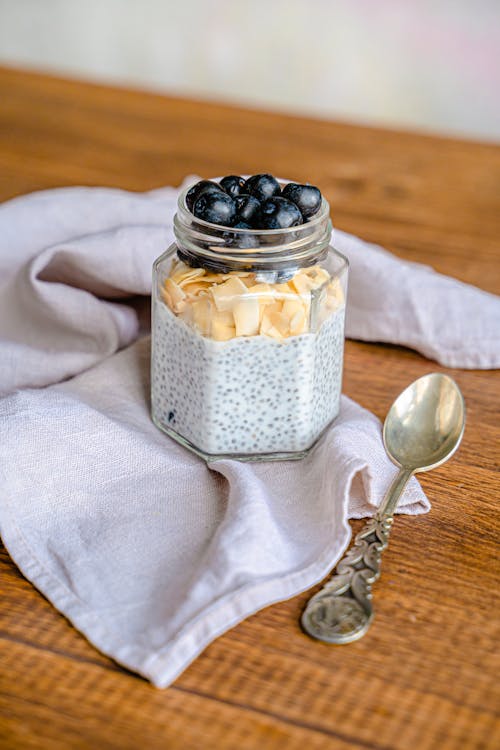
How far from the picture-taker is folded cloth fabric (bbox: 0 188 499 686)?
63 cm

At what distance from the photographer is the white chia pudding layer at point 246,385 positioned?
750mm

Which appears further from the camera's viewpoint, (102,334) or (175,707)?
(102,334)

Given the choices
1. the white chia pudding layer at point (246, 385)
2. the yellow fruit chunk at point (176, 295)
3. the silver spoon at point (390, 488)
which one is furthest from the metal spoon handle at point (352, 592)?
the yellow fruit chunk at point (176, 295)

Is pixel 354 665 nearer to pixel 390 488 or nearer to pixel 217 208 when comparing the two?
pixel 390 488

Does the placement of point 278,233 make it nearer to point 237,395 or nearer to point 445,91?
point 237,395

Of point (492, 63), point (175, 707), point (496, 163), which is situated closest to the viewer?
point (175, 707)

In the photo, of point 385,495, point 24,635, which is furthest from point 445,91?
point 24,635

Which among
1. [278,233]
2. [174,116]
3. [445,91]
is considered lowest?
[445,91]

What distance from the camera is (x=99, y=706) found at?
0.56 m

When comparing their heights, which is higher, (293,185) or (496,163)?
(293,185)

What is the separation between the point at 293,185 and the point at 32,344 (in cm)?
35

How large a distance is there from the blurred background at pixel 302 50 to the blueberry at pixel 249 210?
188 centimetres

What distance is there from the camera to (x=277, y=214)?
72 centimetres

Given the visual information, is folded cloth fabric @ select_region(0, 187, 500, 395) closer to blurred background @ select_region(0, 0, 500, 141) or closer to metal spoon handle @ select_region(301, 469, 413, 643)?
metal spoon handle @ select_region(301, 469, 413, 643)
